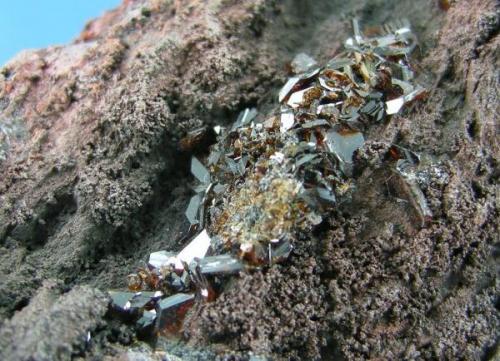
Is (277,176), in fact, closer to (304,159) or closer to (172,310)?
(304,159)

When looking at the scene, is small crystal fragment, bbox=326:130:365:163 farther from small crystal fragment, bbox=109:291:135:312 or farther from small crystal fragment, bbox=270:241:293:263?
small crystal fragment, bbox=109:291:135:312

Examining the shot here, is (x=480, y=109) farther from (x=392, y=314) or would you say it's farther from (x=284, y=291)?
(x=284, y=291)

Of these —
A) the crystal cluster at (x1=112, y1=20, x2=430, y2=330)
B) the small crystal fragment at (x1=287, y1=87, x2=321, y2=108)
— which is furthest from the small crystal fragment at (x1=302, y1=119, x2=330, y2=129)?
the small crystal fragment at (x1=287, y1=87, x2=321, y2=108)

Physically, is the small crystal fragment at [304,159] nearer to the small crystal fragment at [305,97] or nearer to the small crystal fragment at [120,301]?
the small crystal fragment at [305,97]

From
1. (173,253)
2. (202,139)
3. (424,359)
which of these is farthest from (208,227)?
(424,359)

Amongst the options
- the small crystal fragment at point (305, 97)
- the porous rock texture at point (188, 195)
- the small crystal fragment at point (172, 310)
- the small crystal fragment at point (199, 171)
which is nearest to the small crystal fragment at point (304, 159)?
the porous rock texture at point (188, 195)
